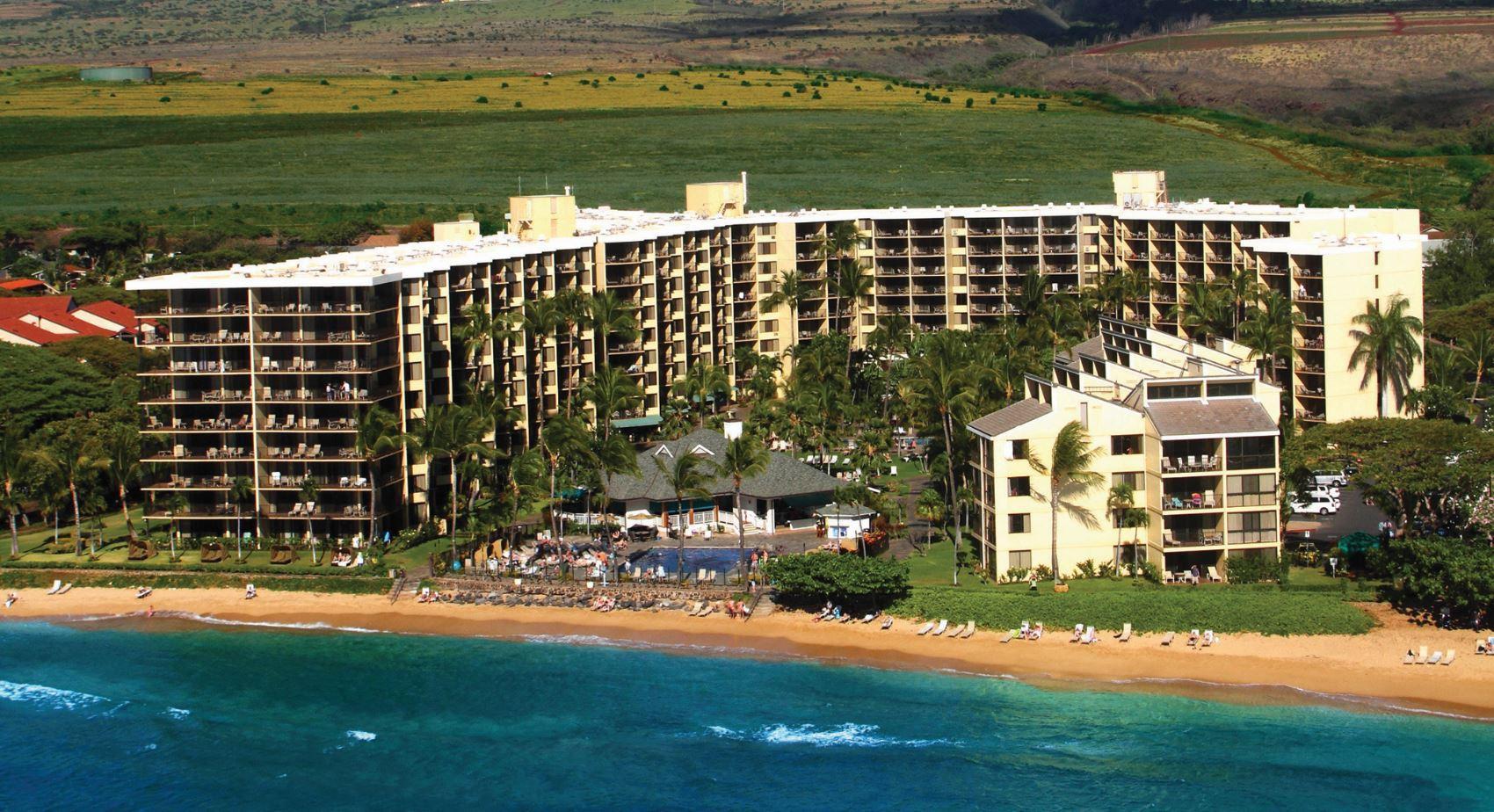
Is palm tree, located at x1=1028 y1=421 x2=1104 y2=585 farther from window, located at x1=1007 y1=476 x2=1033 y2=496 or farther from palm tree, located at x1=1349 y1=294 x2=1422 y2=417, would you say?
palm tree, located at x1=1349 y1=294 x2=1422 y2=417

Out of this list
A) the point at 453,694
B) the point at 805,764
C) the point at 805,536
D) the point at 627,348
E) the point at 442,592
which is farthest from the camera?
the point at 627,348

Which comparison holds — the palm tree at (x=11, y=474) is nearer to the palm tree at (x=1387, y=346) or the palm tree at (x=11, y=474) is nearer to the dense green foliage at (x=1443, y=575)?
the dense green foliage at (x=1443, y=575)

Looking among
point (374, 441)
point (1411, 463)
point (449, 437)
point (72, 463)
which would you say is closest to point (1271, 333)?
point (1411, 463)

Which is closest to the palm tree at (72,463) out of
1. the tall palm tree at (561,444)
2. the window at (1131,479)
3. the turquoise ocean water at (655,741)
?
the turquoise ocean water at (655,741)

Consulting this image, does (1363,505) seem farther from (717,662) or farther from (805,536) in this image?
(717,662)

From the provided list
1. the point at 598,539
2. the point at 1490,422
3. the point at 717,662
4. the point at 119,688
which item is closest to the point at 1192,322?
the point at 1490,422

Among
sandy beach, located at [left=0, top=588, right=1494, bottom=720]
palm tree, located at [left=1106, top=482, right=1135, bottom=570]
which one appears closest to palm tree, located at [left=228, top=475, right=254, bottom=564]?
sandy beach, located at [left=0, top=588, right=1494, bottom=720]

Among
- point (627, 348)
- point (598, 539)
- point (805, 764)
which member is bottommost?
point (805, 764)
